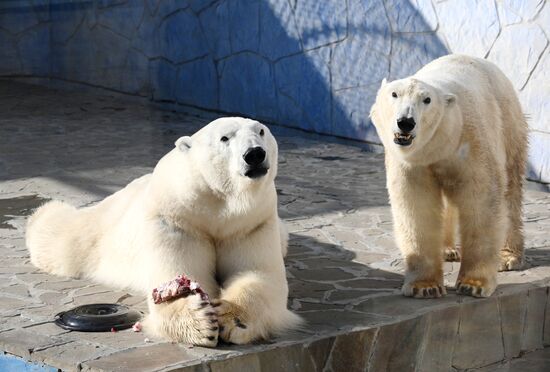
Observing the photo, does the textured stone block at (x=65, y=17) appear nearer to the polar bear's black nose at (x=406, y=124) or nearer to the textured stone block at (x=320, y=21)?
the textured stone block at (x=320, y=21)

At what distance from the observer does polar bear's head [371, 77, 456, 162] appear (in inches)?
170

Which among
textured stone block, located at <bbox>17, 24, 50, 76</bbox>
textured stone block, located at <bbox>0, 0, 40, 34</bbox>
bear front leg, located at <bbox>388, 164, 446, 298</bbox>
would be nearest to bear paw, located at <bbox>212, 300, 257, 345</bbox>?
bear front leg, located at <bbox>388, 164, 446, 298</bbox>

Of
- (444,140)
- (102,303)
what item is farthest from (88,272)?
(444,140)

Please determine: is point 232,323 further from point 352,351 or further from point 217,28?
point 217,28

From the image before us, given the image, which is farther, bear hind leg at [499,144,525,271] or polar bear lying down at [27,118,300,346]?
bear hind leg at [499,144,525,271]

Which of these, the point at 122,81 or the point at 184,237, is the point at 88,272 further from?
the point at 122,81

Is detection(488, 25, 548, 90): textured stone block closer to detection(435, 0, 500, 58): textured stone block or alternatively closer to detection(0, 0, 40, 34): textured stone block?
detection(435, 0, 500, 58): textured stone block

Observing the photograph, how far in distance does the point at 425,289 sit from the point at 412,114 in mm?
789

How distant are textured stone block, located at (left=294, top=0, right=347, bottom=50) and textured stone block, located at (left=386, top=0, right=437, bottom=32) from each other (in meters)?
0.52

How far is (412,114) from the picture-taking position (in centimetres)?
431

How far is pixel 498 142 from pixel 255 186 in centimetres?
133

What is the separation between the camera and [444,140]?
4477 mm

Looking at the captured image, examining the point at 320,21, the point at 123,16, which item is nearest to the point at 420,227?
the point at 320,21

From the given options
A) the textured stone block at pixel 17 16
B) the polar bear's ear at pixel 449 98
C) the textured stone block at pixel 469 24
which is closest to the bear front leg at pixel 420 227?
the polar bear's ear at pixel 449 98
